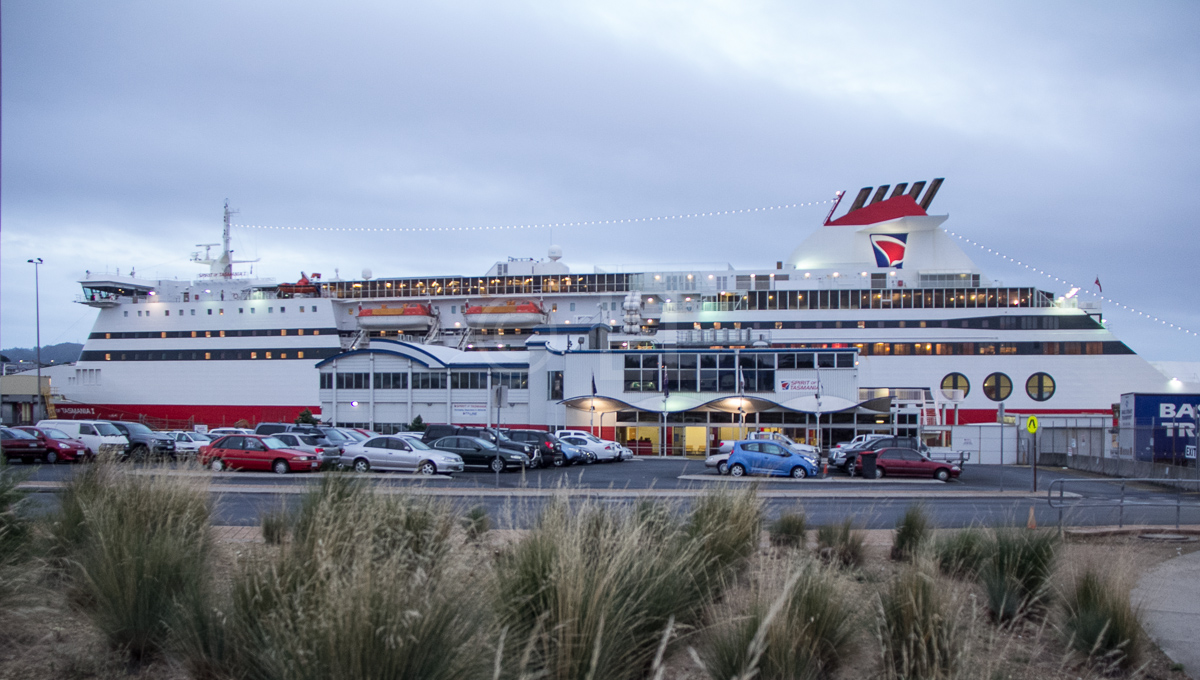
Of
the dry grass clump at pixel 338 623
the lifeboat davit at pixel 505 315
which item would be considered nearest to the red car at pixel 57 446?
the dry grass clump at pixel 338 623

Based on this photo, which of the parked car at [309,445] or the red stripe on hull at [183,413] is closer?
the parked car at [309,445]

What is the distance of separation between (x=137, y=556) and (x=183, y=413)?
56.1 metres

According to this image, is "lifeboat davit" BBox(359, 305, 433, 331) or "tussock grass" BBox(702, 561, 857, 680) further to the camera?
"lifeboat davit" BBox(359, 305, 433, 331)

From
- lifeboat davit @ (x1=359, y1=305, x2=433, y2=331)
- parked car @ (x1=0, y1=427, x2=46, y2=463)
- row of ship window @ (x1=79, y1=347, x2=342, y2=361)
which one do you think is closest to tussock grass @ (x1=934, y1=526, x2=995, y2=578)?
parked car @ (x1=0, y1=427, x2=46, y2=463)

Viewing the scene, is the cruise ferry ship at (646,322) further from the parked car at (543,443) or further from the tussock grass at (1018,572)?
the tussock grass at (1018,572)

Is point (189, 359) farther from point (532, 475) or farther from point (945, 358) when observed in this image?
point (945, 358)

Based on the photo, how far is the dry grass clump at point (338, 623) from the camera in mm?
3643

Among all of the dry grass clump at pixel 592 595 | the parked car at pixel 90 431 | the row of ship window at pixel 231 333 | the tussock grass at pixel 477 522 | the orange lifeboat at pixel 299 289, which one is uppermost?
the orange lifeboat at pixel 299 289

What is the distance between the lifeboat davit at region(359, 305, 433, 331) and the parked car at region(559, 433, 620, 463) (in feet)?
87.4

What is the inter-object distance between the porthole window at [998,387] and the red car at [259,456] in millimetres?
40713

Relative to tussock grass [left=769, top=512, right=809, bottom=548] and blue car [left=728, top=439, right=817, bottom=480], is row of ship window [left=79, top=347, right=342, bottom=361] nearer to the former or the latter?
blue car [left=728, top=439, right=817, bottom=480]

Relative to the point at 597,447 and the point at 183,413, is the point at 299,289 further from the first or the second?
the point at 597,447

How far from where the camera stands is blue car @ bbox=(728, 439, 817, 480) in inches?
966

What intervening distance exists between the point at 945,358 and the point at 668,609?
48298mm
